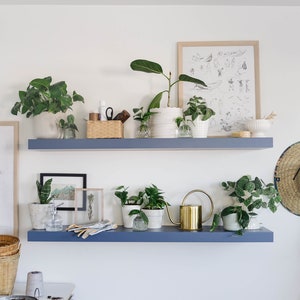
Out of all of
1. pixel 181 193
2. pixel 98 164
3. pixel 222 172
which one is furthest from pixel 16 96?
pixel 222 172

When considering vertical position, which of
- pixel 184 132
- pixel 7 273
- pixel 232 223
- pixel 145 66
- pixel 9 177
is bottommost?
pixel 7 273

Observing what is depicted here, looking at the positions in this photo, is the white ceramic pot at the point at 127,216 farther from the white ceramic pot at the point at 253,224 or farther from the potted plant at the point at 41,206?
the white ceramic pot at the point at 253,224

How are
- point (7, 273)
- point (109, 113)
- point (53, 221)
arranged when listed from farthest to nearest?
point (109, 113), point (53, 221), point (7, 273)

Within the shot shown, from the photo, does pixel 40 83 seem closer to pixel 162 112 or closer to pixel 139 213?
pixel 162 112

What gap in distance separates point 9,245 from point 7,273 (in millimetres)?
141

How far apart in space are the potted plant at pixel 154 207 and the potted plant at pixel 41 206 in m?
0.53

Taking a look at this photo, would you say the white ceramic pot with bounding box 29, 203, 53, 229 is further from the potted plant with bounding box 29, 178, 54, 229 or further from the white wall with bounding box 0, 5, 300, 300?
the white wall with bounding box 0, 5, 300, 300

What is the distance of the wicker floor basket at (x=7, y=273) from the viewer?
217cm

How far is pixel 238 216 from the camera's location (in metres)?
2.23

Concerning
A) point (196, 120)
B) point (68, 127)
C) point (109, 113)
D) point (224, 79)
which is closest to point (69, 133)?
point (68, 127)

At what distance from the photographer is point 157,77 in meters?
2.44

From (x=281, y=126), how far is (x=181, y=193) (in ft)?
2.26

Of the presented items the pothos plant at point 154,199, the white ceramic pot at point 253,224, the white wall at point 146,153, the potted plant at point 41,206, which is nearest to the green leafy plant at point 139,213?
the pothos plant at point 154,199

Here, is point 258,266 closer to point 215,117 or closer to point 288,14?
point 215,117
